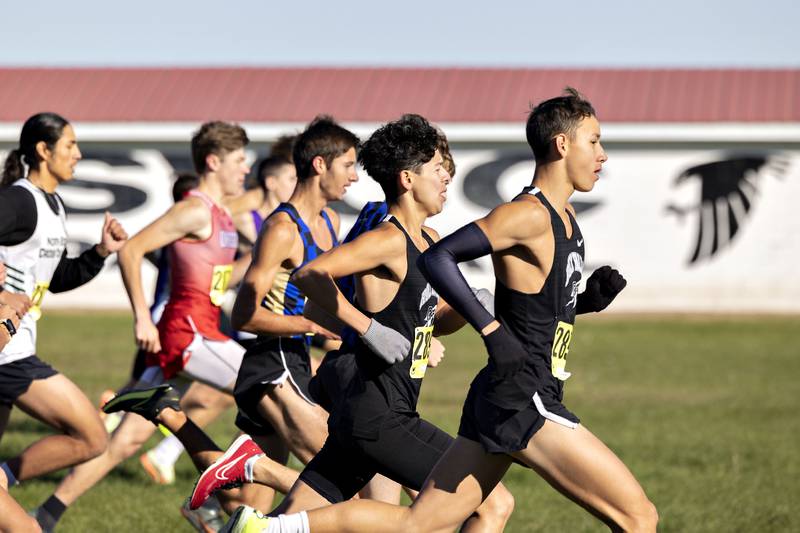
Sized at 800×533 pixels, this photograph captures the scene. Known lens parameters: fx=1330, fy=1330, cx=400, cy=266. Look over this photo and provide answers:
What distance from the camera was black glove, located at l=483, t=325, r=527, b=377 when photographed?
479cm

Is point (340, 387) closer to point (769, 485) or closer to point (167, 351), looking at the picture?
point (167, 351)

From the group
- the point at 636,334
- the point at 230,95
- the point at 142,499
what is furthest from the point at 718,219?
the point at 142,499

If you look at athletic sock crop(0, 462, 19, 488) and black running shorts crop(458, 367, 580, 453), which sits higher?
black running shorts crop(458, 367, 580, 453)

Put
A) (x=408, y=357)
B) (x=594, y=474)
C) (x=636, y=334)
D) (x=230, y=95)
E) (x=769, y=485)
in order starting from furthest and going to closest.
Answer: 1. (x=230, y=95)
2. (x=636, y=334)
3. (x=769, y=485)
4. (x=408, y=357)
5. (x=594, y=474)

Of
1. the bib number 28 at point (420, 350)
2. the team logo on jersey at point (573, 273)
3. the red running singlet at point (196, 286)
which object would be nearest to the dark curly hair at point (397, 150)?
the bib number 28 at point (420, 350)

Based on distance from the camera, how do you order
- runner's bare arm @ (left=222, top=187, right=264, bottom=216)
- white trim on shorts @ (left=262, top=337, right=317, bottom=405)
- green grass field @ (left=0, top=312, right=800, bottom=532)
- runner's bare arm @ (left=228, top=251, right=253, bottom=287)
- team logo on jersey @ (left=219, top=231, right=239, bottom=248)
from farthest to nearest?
runner's bare arm @ (left=222, top=187, right=264, bottom=216), runner's bare arm @ (left=228, top=251, right=253, bottom=287), green grass field @ (left=0, top=312, right=800, bottom=532), team logo on jersey @ (left=219, top=231, right=239, bottom=248), white trim on shorts @ (left=262, top=337, right=317, bottom=405)

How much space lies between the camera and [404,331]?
211 inches

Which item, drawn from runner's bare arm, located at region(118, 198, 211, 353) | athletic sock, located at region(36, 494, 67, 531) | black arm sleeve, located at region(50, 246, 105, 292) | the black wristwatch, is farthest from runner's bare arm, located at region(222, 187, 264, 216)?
the black wristwatch

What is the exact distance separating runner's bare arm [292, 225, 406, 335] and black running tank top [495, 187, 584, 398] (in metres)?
0.49

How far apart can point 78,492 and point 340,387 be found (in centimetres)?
250

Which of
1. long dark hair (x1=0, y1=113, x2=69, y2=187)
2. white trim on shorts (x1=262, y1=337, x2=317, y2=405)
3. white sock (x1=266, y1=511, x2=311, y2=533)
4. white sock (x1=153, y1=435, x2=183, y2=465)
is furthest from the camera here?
white sock (x1=153, y1=435, x2=183, y2=465)

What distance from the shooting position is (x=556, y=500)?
9.03 meters

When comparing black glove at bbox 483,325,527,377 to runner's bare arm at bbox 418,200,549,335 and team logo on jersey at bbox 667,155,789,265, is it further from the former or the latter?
team logo on jersey at bbox 667,155,789,265

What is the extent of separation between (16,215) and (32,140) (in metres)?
0.59
